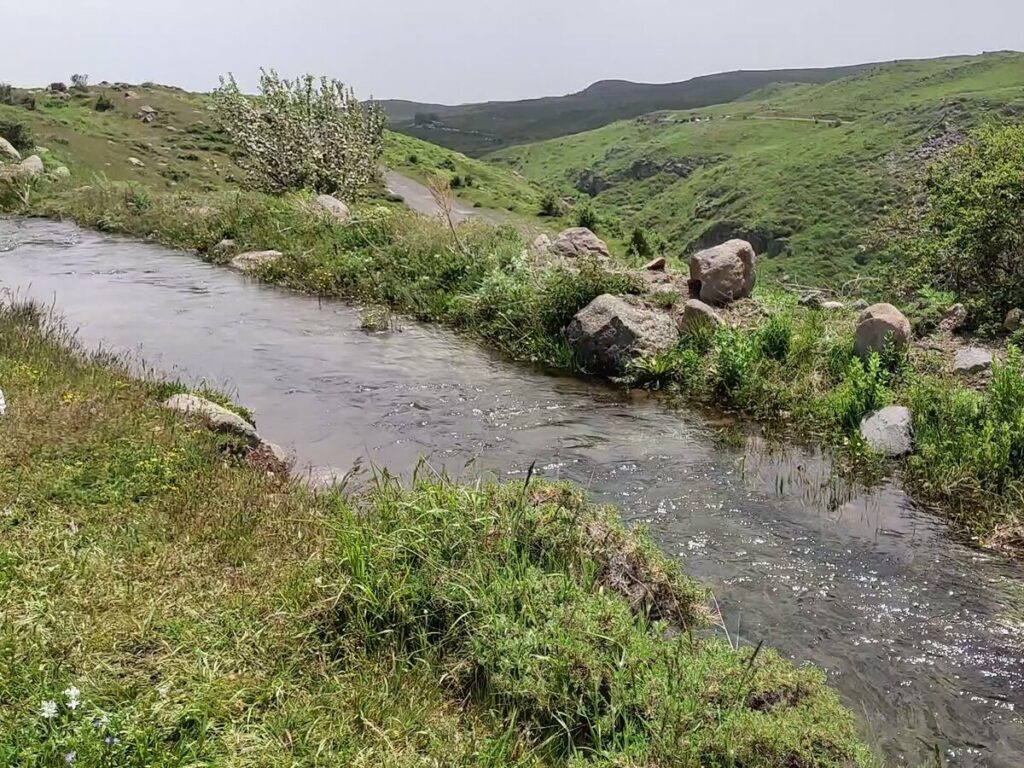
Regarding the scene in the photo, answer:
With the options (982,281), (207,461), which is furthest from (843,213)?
(207,461)

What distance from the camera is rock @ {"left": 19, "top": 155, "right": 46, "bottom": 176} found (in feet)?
85.8

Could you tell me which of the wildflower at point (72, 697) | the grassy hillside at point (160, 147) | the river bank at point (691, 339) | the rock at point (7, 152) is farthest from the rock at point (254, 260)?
the rock at point (7, 152)

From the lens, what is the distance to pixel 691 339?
10.7 m

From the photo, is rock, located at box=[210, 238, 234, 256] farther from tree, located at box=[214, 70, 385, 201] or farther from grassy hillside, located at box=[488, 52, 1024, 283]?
grassy hillside, located at box=[488, 52, 1024, 283]

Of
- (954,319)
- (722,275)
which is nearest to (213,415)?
(722,275)

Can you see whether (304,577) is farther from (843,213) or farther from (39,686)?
(843,213)

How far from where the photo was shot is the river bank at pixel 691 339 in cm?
730

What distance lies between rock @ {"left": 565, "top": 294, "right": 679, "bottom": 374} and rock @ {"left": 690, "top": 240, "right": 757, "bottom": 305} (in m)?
1.18

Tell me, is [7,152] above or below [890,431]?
above

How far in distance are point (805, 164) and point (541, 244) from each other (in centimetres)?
6422

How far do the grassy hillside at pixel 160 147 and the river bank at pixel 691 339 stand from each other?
16416 millimetres

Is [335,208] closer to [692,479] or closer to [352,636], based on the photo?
[692,479]

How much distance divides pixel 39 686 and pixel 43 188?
2667 cm

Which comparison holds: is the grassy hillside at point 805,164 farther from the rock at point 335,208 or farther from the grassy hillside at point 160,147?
the rock at point 335,208
